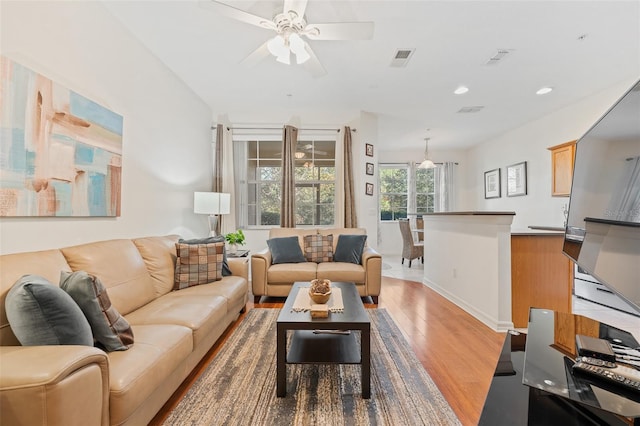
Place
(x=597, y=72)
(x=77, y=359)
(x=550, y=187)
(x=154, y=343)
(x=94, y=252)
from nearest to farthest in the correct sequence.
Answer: (x=77, y=359)
(x=154, y=343)
(x=94, y=252)
(x=597, y=72)
(x=550, y=187)

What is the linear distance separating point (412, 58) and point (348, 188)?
7.14 feet

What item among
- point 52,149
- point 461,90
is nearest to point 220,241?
point 52,149

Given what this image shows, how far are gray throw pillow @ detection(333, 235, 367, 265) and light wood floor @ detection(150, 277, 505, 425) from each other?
1.99ft

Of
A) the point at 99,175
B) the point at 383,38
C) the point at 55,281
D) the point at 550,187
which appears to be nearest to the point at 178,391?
the point at 55,281

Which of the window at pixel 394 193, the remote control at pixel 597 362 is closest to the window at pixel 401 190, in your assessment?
the window at pixel 394 193

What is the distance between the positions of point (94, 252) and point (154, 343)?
35.6 inches

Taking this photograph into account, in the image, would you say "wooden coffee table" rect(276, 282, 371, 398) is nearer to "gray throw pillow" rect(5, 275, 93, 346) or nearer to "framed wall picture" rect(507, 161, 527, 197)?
"gray throw pillow" rect(5, 275, 93, 346)

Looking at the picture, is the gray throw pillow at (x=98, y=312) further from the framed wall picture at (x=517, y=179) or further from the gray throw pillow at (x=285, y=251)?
the framed wall picture at (x=517, y=179)

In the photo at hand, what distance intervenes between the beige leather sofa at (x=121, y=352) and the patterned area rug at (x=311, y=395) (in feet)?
0.58

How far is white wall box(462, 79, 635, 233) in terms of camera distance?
13.3 feet

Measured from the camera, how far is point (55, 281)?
1.62 m

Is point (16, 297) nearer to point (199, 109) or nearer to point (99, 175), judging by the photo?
point (99, 175)

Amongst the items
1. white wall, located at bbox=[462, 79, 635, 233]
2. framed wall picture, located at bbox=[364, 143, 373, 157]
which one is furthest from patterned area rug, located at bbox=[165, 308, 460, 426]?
white wall, located at bbox=[462, 79, 635, 233]

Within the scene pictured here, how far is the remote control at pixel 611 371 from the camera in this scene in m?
0.82
